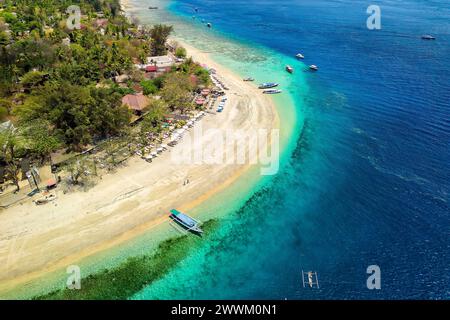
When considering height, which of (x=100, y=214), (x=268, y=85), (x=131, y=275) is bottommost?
(x=131, y=275)

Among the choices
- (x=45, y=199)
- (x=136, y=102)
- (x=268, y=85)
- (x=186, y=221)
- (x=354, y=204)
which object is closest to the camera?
(x=186, y=221)

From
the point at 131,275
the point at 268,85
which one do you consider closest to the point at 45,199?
the point at 131,275

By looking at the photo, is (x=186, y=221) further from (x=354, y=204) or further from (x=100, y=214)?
(x=354, y=204)

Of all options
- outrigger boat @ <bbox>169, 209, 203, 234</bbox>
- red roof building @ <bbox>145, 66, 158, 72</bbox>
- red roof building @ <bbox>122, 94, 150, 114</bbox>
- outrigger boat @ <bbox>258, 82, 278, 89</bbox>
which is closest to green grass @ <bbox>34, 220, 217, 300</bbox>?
outrigger boat @ <bbox>169, 209, 203, 234</bbox>

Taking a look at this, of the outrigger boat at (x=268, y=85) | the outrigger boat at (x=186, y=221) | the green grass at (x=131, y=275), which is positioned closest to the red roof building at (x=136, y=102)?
the outrigger boat at (x=186, y=221)

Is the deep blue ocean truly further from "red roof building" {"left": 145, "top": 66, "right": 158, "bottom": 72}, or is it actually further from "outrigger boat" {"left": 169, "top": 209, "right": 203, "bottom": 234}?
"red roof building" {"left": 145, "top": 66, "right": 158, "bottom": 72}

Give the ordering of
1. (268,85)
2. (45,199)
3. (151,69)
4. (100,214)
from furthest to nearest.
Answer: (151,69) < (268,85) < (45,199) < (100,214)

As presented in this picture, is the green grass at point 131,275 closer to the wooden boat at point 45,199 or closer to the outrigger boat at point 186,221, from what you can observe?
the outrigger boat at point 186,221

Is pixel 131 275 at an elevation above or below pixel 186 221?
below

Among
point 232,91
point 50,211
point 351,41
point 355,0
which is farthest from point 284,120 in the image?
point 355,0
